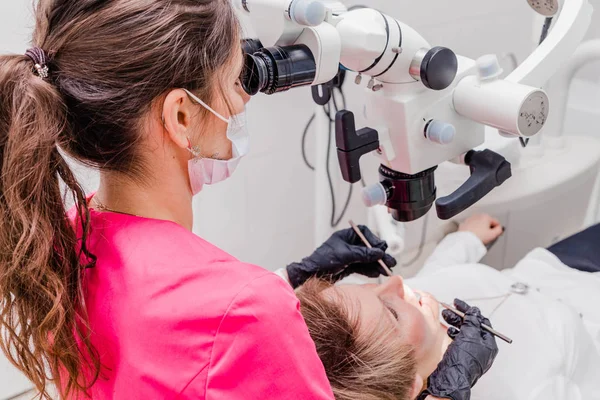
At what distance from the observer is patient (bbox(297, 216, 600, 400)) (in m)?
1.08

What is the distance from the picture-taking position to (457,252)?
1.81 meters

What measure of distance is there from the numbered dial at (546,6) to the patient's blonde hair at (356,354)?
24.4 inches

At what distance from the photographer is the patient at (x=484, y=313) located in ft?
3.53

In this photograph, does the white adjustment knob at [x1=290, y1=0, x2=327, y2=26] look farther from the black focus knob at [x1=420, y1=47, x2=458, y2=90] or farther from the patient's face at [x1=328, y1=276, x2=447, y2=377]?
the patient's face at [x1=328, y1=276, x2=447, y2=377]

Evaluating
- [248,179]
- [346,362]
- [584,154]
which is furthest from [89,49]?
[584,154]

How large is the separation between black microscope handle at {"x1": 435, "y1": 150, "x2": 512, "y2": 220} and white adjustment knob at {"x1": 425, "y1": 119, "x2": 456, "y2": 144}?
0.07 meters

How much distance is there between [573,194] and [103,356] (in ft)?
6.42

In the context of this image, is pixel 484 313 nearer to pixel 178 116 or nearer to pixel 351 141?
pixel 351 141

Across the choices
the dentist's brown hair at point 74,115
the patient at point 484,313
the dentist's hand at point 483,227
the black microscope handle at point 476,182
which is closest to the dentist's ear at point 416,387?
the patient at point 484,313

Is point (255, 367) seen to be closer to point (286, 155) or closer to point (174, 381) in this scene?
point (174, 381)

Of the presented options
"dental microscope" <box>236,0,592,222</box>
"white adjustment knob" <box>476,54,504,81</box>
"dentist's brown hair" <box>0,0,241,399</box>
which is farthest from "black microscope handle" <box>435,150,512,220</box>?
"dentist's brown hair" <box>0,0,241,399</box>

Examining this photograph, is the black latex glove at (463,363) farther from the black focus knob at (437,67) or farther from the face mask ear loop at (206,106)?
the face mask ear loop at (206,106)

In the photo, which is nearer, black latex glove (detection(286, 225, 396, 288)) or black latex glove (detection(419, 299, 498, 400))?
black latex glove (detection(419, 299, 498, 400))

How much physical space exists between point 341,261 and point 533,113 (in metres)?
0.59
